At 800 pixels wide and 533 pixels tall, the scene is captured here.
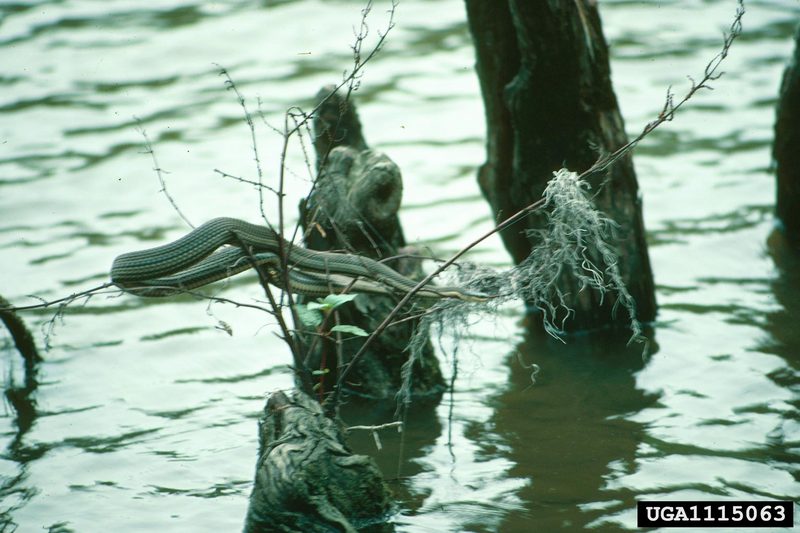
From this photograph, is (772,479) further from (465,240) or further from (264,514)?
(465,240)

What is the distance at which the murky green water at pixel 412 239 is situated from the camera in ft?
19.7

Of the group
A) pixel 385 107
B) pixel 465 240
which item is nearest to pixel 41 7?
pixel 385 107

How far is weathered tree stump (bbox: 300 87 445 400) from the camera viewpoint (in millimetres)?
6672

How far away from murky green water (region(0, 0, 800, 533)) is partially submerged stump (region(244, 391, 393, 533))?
0.36 m

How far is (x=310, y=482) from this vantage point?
502 centimetres

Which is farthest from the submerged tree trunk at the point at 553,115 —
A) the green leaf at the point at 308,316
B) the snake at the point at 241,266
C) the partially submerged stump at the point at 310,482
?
the partially submerged stump at the point at 310,482

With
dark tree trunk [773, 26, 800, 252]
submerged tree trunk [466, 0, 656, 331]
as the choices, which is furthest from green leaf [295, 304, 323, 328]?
dark tree trunk [773, 26, 800, 252]

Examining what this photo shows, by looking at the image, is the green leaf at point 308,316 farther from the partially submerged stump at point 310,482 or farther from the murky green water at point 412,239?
the murky green water at point 412,239

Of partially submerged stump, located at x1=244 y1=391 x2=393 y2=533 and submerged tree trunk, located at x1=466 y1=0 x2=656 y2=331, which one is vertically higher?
submerged tree trunk, located at x1=466 y1=0 x2=656 y2=331

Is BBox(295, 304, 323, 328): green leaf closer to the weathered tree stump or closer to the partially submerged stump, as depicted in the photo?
the partially submerged stump

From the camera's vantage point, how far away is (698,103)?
13.0m

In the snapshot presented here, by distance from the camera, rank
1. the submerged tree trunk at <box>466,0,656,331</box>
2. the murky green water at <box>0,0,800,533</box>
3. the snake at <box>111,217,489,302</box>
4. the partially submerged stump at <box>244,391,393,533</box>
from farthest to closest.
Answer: the submerged tree trunk at <box>466,0,656,331</box> → the murky green water at <box>0,0,800,533</box> → the snake at <box>111,217,489,302</box> → the partially submerged stump at <box>244,391,393,533</box>

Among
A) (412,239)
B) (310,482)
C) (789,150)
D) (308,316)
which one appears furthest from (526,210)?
(789,150)

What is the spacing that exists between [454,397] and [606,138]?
2271mm
